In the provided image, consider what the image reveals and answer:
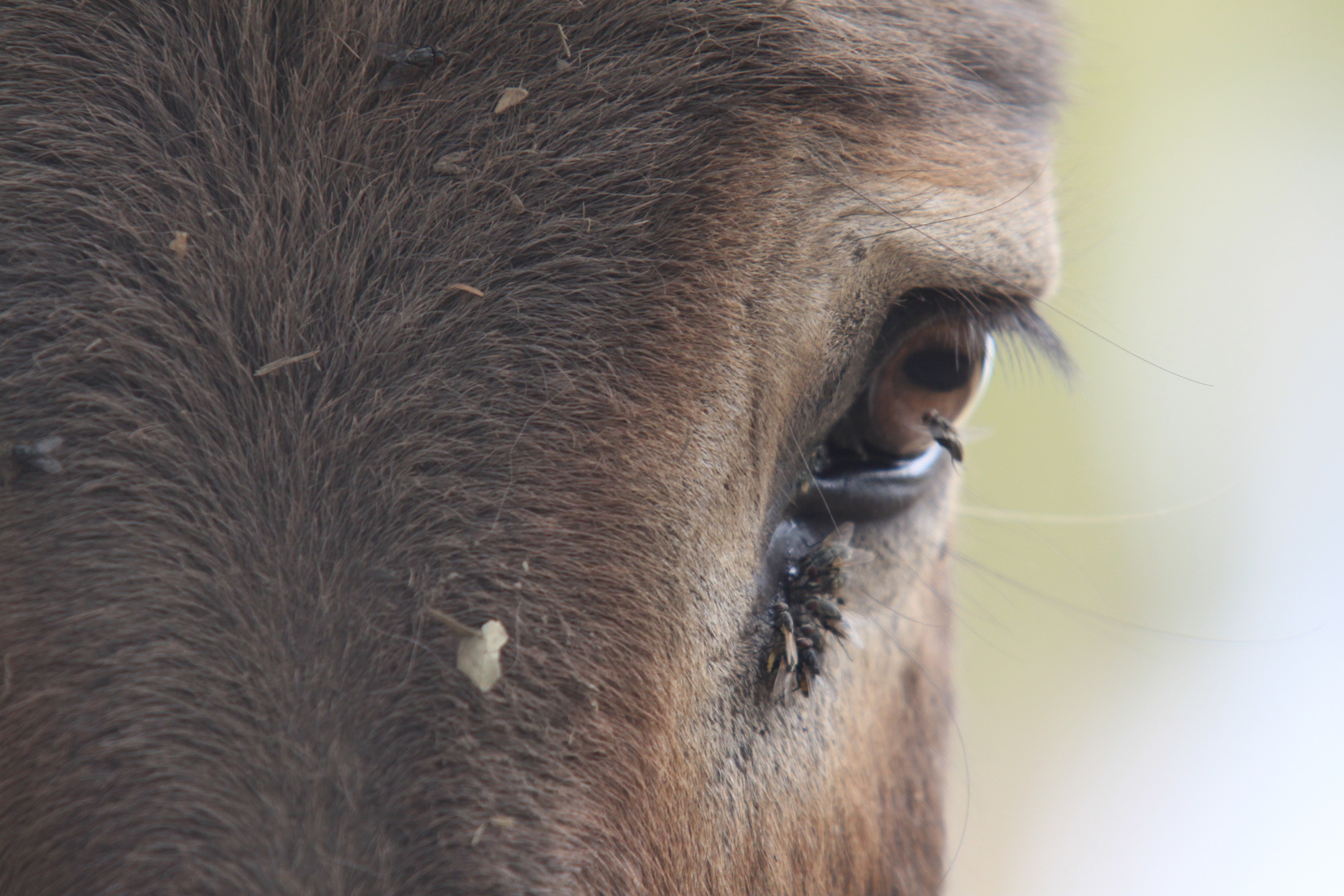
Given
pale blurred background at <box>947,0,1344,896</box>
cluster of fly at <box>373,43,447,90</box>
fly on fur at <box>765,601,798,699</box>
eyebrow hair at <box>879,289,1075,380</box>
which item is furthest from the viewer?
pale blurred background at <box>947,0,1344,896</box>

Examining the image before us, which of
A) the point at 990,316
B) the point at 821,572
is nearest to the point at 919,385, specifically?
the point at 990,316

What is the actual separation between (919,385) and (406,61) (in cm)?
107

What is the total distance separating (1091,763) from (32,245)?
8857 mm

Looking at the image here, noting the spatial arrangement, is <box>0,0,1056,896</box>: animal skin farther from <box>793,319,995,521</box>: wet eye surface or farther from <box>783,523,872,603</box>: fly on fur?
<box>793,319,995,521</box>: wet eye surface

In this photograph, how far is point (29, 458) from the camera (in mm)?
1318

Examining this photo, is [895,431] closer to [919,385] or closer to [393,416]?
[919,385]

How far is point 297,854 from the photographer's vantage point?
1.23 m

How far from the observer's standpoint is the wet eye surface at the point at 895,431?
1.80m

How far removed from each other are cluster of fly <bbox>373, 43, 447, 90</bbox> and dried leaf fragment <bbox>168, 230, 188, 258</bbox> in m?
0.34

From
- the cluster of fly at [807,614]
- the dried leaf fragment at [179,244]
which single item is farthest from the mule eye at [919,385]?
the dried leaf fragment at [179,244]

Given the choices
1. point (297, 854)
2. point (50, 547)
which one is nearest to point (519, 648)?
point (297, 854)

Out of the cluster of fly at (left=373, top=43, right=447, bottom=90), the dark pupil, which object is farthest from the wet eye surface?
the cluster of fly at (left=373, top=43, right=447, bottom=90)

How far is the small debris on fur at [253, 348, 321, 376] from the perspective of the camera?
1332mm

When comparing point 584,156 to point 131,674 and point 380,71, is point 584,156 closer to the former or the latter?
point 380,71
